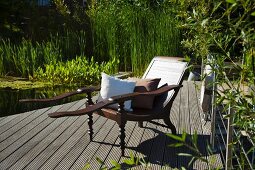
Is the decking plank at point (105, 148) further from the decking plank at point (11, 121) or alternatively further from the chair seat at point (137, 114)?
the decking plank at point (11, 121)

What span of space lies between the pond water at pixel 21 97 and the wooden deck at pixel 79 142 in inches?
29.4

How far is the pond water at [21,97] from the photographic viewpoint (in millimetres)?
5637

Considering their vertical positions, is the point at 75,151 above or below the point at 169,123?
below

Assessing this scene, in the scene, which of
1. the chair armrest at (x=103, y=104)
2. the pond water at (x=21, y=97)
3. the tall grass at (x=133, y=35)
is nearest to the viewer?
the chair armrest at (x=103, y=104)

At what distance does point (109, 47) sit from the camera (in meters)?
8.19

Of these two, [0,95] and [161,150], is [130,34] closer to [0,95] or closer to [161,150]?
[0,95]

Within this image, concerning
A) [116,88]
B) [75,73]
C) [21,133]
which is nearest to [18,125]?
[21,133]

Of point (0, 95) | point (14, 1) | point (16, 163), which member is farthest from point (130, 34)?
point (16, 163)

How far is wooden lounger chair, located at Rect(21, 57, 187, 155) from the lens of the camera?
3301mm

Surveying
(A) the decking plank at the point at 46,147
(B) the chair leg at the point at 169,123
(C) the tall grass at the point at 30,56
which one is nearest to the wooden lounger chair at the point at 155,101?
(B) the chair leg at the point at 169,123

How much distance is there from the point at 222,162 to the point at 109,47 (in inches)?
203

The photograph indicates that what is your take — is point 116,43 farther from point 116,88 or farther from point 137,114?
point 137,114

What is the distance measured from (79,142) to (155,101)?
2.73 ft

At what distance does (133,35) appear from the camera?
742 cm
